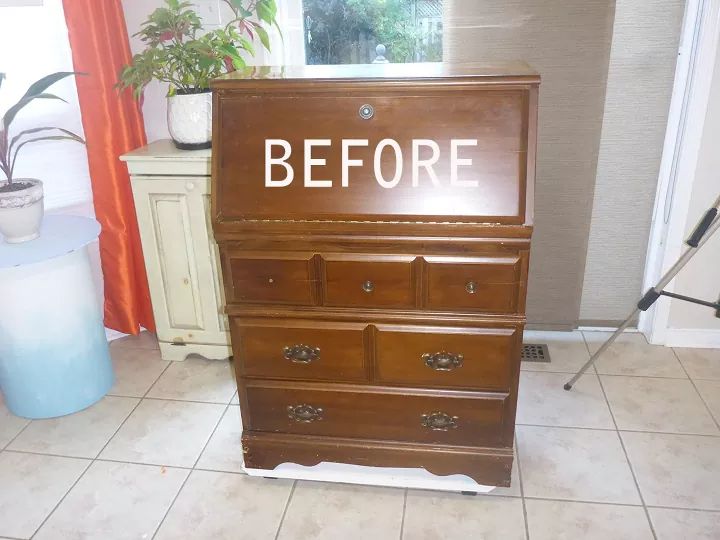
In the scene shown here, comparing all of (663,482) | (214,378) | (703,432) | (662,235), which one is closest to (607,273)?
(662,235)

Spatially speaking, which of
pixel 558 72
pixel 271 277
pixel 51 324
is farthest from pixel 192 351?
pixel 558 72

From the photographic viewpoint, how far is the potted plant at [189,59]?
225 centimetres

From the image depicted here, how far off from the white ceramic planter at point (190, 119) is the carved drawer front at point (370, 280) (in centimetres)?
99

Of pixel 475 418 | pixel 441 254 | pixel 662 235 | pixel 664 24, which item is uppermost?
pixel 664 24

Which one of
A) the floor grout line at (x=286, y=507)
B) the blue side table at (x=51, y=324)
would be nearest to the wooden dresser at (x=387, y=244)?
the floor grout line at (x=286, y=507)

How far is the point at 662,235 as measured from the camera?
2.57 metres

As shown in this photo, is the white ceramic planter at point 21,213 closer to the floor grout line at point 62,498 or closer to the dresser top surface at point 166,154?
the dresser top surface at point 166,154

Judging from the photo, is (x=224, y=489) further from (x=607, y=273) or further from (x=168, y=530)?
(x=607, y=273)

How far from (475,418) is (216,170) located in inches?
40.1

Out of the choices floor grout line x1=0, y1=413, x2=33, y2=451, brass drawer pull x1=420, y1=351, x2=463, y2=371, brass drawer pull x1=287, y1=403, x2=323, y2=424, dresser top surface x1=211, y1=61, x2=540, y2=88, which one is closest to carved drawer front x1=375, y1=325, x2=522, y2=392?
brass drawer pull x1=420, y1=351, x2=463, y2=371

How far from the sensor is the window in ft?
8.29

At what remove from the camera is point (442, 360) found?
70.3 inches

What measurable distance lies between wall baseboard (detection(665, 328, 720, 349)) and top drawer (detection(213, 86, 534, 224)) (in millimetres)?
1498

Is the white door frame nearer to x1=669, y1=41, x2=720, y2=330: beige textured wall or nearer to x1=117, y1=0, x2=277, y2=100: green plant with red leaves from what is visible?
x1=669, y1=41, x2=720, y2=330: beige textured wall
